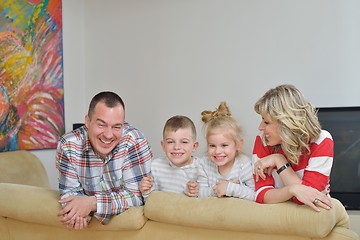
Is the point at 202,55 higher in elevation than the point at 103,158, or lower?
higher

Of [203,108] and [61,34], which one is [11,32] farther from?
[203,108]

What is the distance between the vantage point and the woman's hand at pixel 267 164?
190cm

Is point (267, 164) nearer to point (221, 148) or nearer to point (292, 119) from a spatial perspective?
point (292, 119)

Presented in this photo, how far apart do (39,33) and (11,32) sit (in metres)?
0.28

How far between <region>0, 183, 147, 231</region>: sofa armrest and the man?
58mm

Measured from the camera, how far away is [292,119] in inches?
72.2

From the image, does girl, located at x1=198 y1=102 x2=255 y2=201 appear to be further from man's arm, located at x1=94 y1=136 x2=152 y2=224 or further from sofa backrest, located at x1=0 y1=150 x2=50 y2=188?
sofa backrest, located at x1=0 y1=150 x2=50 y2=188

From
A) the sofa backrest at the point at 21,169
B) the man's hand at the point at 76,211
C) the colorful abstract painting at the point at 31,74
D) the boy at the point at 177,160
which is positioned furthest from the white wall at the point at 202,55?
the man's hand at the point at 76,211

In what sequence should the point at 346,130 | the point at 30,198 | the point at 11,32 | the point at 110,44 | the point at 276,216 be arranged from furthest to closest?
the point at 110,44 → the point at 11,32 → the point at 346,130 → the point at 30,198 → the point at 276,216

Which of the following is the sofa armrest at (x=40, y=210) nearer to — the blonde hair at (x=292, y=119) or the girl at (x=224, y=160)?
the girl at (x=224, y=160)

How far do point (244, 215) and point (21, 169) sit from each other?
2079 millimetres

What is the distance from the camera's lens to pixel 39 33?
12.7 ft

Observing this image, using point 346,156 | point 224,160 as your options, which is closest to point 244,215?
point 224,160

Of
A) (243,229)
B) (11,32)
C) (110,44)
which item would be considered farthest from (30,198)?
(110,44)
